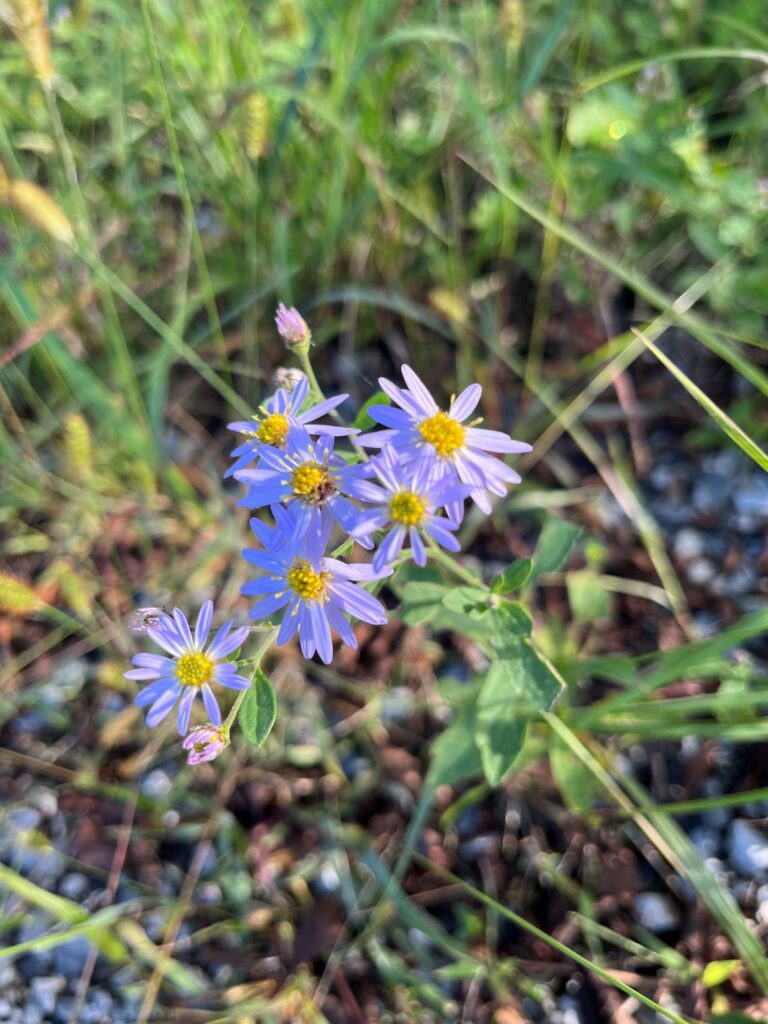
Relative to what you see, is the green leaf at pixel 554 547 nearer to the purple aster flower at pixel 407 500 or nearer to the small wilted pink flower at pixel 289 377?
the purple aster flower at pixel 407 500

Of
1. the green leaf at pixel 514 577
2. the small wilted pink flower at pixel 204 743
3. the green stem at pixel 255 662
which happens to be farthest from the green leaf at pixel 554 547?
the small wilted pink flower at pixel 204 743

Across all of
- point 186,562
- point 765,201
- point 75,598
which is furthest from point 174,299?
point 765,201

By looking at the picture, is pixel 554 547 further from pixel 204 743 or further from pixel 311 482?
pixel 204 743

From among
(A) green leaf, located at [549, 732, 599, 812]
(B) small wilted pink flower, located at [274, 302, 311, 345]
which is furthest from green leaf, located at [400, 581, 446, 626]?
(A) green leaf, located at [549, 732, 599, 812]

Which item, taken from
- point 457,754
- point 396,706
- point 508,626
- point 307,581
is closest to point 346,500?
point 307,581

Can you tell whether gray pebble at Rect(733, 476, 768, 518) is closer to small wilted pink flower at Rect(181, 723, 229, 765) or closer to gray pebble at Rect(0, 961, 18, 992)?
small wilted pink flower at Rect(181, 723, 229, 765)

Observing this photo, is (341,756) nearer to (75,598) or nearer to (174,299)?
(75,598)
